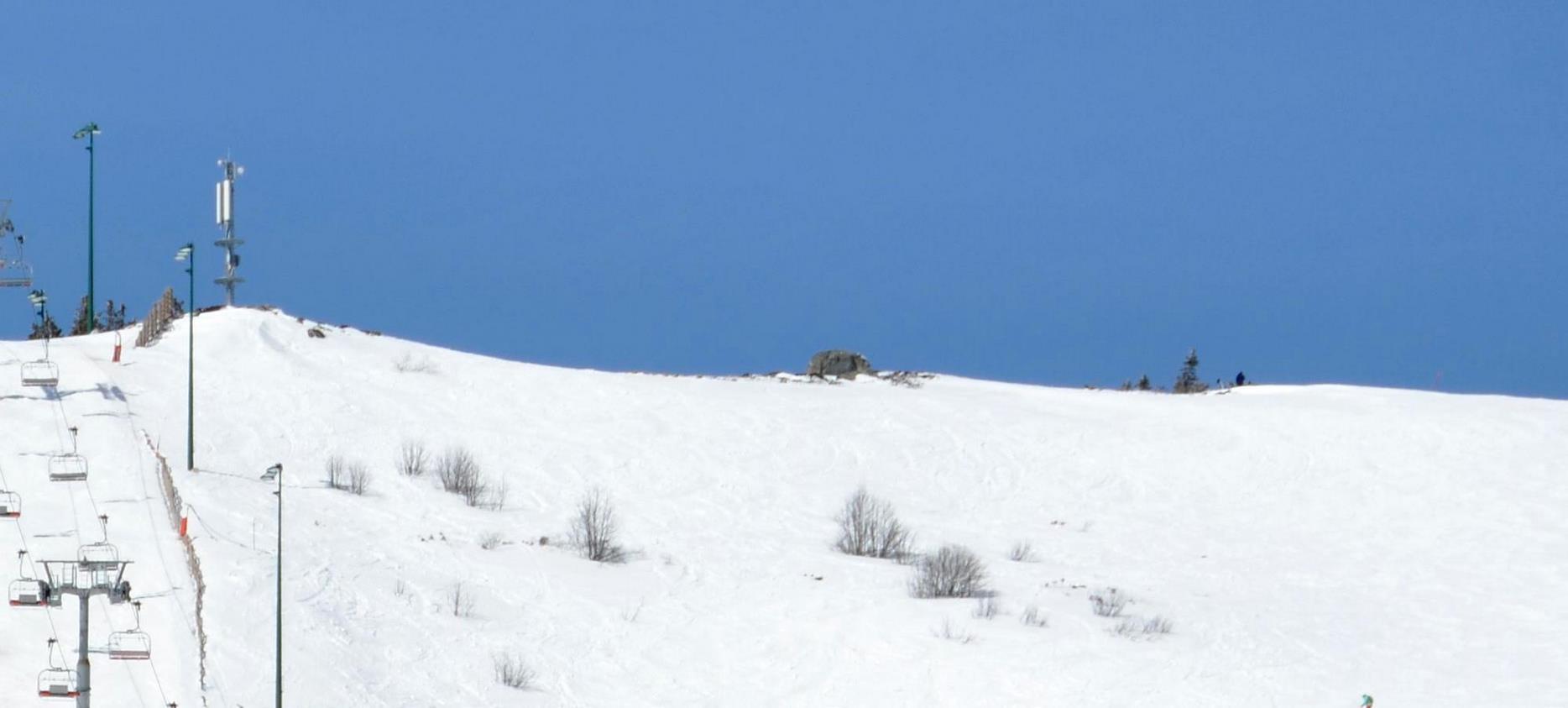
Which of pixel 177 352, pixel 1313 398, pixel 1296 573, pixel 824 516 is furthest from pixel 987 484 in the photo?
pixel 177 352

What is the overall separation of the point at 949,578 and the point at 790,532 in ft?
17.6

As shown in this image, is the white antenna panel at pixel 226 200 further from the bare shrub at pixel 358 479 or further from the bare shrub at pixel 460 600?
the bare shrub at pixel 460 600

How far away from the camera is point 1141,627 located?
115 feet

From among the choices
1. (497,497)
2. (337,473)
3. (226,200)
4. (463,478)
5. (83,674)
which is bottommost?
(83,674)

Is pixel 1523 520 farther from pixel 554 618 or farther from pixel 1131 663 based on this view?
pixel 554 618

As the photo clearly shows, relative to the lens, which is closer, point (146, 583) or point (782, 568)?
point (146, 583)

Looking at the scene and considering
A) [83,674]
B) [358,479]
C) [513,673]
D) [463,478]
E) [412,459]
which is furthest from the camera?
[412,459]

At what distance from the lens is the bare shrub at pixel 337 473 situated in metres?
42.3

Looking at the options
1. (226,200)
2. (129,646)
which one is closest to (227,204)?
(226,200)

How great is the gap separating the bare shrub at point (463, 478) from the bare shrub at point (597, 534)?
7.52 ft

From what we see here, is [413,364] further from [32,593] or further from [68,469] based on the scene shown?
[32,593]

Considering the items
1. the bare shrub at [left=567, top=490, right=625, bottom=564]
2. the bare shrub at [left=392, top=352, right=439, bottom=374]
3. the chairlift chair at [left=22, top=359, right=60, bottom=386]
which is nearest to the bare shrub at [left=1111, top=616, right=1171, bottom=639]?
the bare shrub at [left=567, top=490, right=625, bottom=564]

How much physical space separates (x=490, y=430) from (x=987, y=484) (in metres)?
11.4

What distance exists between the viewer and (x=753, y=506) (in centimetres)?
4391
